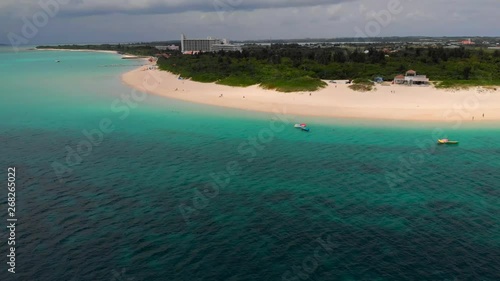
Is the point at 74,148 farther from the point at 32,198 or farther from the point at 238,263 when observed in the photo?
the point at 238,263

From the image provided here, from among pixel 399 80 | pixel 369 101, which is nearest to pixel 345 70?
pixel 399 80

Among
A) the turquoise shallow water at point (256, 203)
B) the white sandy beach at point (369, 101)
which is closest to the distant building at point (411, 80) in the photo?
the white sandy beach at point (369, 101)

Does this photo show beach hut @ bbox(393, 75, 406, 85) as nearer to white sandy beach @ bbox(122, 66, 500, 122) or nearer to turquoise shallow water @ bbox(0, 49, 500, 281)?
white sandy beach @ bbox(122, 66, 500, 122)

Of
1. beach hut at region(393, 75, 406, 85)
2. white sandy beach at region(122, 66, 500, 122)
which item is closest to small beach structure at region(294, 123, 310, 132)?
white sandy beach at region(122, 66, 500, 122)

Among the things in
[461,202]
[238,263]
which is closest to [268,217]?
[238,263]

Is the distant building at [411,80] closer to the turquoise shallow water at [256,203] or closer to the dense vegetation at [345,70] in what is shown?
the dense vegetation at [345,70]

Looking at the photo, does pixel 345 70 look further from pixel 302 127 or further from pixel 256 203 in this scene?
pixel 256 203
